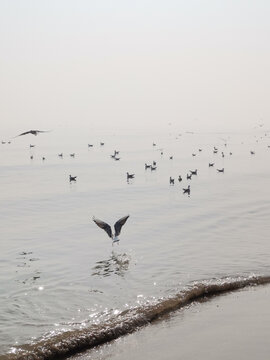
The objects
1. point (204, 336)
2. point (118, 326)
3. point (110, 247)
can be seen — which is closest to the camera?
point (204, 336)

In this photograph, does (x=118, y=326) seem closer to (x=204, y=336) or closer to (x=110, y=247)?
(x=204, y=336)

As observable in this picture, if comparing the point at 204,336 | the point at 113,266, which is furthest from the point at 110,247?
the point at 204,336

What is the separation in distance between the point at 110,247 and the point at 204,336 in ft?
39.5

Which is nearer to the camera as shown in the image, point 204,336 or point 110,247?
point 204,336

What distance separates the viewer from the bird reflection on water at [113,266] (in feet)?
67.1

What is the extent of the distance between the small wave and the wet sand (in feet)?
0.99

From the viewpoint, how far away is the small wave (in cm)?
1269

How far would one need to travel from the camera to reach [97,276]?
65.5ft

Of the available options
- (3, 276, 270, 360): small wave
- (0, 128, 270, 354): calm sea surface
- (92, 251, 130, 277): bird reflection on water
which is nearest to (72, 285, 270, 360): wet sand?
(3, 276, 270, 360): small wave

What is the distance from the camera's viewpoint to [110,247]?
25109mm

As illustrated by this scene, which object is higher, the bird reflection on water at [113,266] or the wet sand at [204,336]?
the bird reflection on water at [113,266]

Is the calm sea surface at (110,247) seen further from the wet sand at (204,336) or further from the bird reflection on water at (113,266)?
the wet sand at (204,336)

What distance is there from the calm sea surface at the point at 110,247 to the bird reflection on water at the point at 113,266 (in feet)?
0.13

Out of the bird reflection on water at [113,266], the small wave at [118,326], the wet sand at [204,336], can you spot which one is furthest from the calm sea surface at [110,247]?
the wet sand at [204,336]
